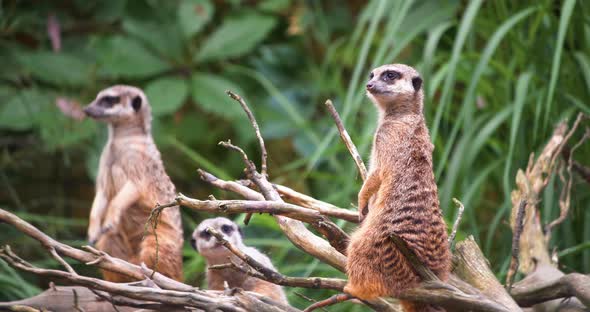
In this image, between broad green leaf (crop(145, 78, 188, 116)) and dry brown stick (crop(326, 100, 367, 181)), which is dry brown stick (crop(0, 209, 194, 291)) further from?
broad green leaf (crop(145, 78, 188, 116))

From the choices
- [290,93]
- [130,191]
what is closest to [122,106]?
[130,191]

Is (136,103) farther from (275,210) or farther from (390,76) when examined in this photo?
(275,210)

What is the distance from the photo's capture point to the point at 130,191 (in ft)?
7.70

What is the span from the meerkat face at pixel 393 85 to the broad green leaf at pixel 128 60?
6.06ft

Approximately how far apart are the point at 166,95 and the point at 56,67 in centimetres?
56

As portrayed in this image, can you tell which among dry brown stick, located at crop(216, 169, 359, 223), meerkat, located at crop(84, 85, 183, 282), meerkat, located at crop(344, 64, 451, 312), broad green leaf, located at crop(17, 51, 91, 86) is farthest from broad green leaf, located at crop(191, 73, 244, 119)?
meerkat, located at crop(344, 64, 451, 312)

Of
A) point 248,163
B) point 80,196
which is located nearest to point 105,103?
point 248,163

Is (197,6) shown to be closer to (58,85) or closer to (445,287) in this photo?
(58,85)

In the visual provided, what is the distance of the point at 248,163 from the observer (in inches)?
60.5

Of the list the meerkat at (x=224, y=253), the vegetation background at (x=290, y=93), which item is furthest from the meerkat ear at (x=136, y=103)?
the meerkat at (x=224, y=253)

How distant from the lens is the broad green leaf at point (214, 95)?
334 centimetres

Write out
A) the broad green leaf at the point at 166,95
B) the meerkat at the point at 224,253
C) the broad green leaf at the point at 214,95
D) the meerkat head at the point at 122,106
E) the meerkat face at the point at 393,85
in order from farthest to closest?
the broad green leaf at the point at 214,95
the broad green leaf at the point at 166,95
the meerkat head at the point at 122,106
the meerkat at the point at 224,253
the meerkat face at the point at 393,85

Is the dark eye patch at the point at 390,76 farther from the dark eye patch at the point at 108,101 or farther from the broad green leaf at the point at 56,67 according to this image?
the broad green leaf at the point at 56,67

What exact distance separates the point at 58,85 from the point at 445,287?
2.64 m
